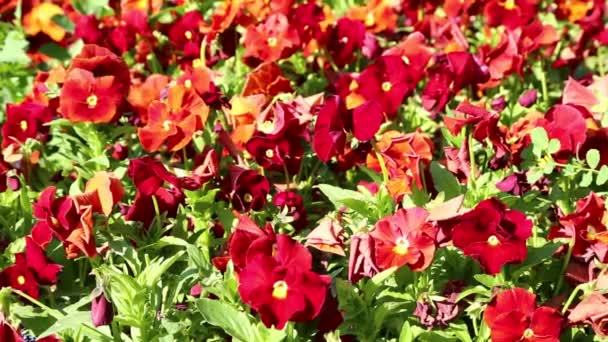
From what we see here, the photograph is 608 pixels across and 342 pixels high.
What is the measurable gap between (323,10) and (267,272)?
2187 millimetres

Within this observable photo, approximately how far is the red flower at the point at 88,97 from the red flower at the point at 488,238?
136 centimetres

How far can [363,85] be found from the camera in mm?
3234

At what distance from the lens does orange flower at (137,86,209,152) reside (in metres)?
3.05

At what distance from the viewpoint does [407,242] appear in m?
2.41

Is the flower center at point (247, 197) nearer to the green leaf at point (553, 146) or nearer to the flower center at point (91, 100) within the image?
the flower center at point (91, 100)

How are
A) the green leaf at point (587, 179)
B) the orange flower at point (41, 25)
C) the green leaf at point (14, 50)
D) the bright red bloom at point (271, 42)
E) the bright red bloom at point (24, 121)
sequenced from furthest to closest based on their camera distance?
the orange flower at point (41, 25) → the green leaf at point (14, 50) → the bright red bloom at point (271, 42) → the bright red bloom at point (24, 121) → the green leaf at point (587, 179)

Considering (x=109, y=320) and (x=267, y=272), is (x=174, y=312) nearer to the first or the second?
(x=109, y=320)

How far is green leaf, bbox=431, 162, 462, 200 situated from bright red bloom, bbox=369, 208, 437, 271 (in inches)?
19.0

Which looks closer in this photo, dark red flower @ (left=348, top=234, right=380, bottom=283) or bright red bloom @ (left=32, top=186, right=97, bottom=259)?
dark red flower @ (left=348, top=234, right=380, bottom=283)

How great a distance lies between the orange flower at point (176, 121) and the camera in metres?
3.05

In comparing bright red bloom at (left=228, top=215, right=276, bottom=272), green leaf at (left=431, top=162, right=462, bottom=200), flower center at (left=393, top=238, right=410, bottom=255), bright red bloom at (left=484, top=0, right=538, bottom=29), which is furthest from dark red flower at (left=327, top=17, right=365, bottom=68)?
bright red bloom at (left=228, top=215, right=276, bottom=272)

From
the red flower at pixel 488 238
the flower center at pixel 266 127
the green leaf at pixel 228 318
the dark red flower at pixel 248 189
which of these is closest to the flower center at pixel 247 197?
the dark red flower at pixel 248 189

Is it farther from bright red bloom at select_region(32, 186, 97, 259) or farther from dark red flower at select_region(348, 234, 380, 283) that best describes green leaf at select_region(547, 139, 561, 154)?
bright red bloom at select_region(32, 186, 97, 259)

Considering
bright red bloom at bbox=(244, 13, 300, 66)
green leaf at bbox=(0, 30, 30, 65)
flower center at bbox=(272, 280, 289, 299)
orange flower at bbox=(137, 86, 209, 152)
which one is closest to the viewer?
flower center at bbox=(272, 280, 289, 299)
